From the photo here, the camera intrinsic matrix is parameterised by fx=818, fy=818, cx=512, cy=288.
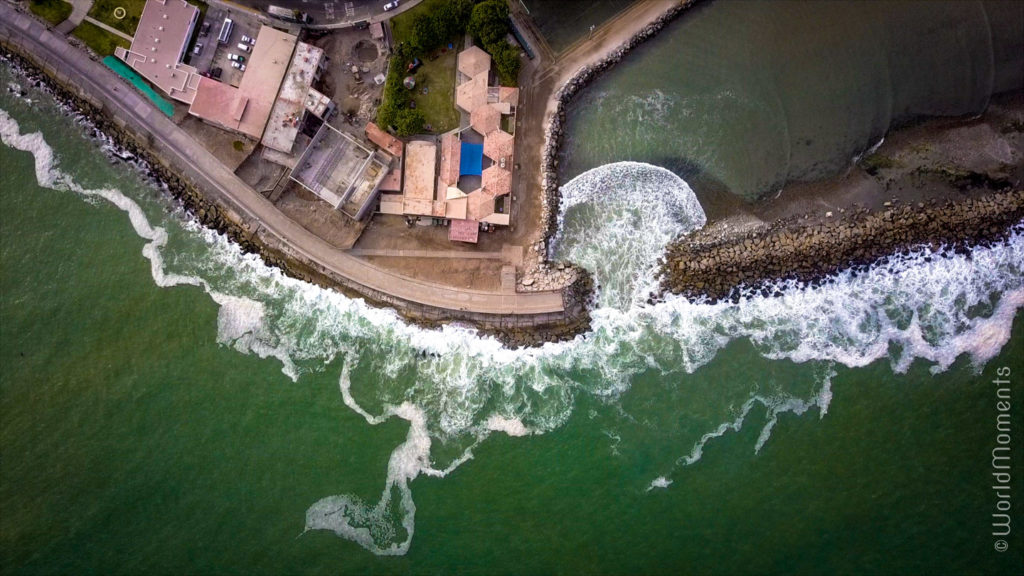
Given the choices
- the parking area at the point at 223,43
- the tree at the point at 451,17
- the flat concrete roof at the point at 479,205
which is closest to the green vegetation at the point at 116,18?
the parking area at the point at 223,43

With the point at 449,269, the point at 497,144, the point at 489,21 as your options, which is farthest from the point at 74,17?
the point at 449,269

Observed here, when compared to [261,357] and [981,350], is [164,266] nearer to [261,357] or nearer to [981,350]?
[261,357]

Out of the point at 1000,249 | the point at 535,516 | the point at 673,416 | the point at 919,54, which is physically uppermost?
the point at 919,54

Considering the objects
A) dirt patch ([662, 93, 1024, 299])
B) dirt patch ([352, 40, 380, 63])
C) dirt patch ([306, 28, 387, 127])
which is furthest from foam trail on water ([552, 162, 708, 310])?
dirt patch ([352, 40, 380, 63])

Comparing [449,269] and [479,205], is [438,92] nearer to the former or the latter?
[479,205]

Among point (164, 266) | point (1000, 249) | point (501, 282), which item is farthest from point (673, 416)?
point (164, 266)

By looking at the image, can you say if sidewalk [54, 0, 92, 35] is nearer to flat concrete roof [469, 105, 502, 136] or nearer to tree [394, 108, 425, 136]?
A: tree [394, 108, 425, 136]
